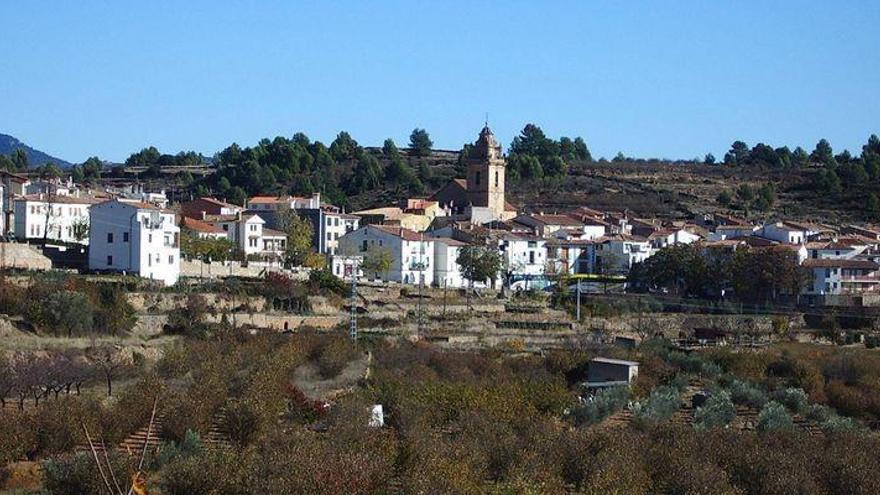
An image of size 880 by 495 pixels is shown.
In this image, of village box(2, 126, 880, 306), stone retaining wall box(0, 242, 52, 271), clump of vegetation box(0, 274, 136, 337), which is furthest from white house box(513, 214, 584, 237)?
clump of vegetation box(0, 274, 136, 337)

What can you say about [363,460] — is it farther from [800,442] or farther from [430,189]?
[430,189]

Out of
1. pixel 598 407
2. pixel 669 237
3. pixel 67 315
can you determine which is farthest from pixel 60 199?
pixel 598 407

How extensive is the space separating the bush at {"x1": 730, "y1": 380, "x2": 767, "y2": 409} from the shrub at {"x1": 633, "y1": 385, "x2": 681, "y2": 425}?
1460 mm

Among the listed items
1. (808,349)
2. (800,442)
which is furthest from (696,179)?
(800,442)

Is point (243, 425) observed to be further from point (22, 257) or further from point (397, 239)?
point (397, 239)

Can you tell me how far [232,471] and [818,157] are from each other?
104773mm

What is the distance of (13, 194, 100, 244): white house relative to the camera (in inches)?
2286

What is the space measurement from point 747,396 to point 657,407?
394 centimetres

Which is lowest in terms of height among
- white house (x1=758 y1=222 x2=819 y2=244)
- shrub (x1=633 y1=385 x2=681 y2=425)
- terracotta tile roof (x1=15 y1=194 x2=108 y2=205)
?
shrub (x1=633 y1=385 x2=681 y2=425)

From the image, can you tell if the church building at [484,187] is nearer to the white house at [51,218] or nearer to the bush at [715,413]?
the white house at [51,218]

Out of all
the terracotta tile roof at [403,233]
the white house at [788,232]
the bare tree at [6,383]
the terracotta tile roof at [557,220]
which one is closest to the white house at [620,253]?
the terracotta tile roof at [557,220]

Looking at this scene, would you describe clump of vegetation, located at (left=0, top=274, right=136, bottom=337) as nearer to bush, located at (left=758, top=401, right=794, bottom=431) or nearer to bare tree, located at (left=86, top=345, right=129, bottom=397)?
bare tree, located at (left=86, top=345, right=129, bottom=397)

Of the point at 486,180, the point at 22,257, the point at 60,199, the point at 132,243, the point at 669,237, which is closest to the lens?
the point at 22,257

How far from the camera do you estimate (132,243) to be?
49.8 m
